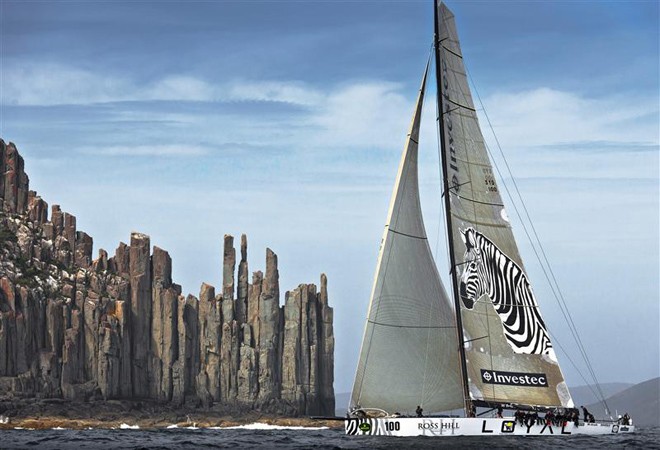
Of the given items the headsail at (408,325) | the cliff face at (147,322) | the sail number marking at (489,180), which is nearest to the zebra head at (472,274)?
the headsail at (408,325)

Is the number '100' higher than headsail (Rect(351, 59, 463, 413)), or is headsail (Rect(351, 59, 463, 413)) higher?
headsail (Rect(351, 59, 463, 413))

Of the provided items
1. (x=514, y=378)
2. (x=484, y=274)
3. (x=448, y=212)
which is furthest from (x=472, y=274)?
(x=514, y=378)

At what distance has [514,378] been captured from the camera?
43.9m

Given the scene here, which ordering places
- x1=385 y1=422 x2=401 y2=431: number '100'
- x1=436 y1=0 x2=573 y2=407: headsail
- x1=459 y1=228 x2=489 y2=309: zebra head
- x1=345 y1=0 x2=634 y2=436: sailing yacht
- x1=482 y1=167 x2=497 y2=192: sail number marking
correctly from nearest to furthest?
1. x1=385 y1=422 x2=401 y2=431: number '100'
2. x1=345 y1=0 x2=634 y2=436: sailing yacht
3. x1=436 y1=0 x2=573 y2=407: headsail
4. x1=459 y1=228 x2=489 y2=309: zebra head
5. x1=482 y1=167 x2=497 y2=192: sail number marking

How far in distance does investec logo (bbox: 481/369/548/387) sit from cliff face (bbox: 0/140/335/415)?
162ft

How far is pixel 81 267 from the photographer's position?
3836 inches

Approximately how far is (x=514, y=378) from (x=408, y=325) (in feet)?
18.9

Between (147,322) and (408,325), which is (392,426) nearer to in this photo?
(408,325)

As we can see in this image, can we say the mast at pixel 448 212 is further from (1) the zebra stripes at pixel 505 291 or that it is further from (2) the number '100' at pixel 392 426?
(2) the number '100' at pixel 392 426

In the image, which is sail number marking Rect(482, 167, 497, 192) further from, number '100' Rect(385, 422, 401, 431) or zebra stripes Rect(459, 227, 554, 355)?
number '100' Rect(385, 422, 401, 431)

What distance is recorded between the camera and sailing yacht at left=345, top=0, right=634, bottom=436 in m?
40.6

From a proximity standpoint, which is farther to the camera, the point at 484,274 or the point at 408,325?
the point at 484,274

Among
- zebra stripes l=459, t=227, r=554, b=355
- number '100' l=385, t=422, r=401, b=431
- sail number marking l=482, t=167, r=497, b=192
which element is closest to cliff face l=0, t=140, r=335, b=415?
zebra stripes l=459, t=227, r=554, b=355

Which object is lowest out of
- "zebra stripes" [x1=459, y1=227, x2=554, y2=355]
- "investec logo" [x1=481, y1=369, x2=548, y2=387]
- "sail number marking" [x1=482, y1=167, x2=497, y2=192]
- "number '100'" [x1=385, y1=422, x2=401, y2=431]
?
A: "number '100'" [x1=385, y1=422, x2=401, y2=431]
